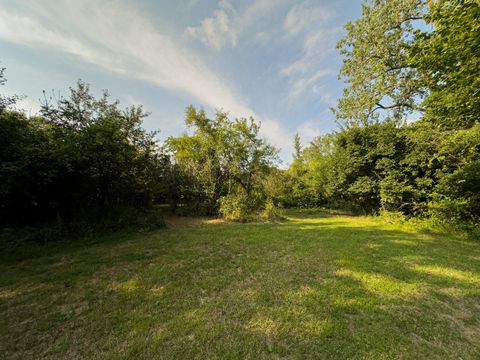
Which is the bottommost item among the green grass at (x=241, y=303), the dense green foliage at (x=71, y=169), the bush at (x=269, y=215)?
the green grass at (x=241, y=303)

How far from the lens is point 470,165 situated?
24.0 ft

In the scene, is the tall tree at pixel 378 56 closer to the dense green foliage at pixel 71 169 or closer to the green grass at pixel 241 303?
the green grass at pixel 241 303

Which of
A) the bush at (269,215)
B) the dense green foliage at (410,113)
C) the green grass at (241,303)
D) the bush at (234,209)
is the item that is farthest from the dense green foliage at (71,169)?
the dense green foliage at (410,113)

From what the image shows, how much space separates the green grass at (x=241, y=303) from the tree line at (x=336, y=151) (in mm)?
2491

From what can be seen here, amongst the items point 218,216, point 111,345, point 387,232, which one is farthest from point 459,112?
point 218,216

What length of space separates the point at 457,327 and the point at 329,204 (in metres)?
14.9

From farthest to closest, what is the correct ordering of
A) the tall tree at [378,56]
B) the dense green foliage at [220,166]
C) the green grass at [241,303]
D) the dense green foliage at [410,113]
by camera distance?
the dense green foliage at [220,166] → the tall tree at [378,56] → the dense green foliage at [410,113] → the green grass at [241,303]

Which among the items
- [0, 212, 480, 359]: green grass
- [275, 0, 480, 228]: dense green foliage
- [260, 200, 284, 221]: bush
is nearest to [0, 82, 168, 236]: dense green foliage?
[0, 212, 480, 359]: green grass

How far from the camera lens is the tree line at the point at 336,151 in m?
4.80

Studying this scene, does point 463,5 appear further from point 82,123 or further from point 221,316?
point 82,123

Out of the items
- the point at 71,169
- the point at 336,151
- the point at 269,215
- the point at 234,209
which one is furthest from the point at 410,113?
the point at 71,169

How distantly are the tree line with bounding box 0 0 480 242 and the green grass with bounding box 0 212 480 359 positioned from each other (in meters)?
2.49

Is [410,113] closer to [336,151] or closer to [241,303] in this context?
[336,151]

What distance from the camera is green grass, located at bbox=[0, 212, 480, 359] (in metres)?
2.11
